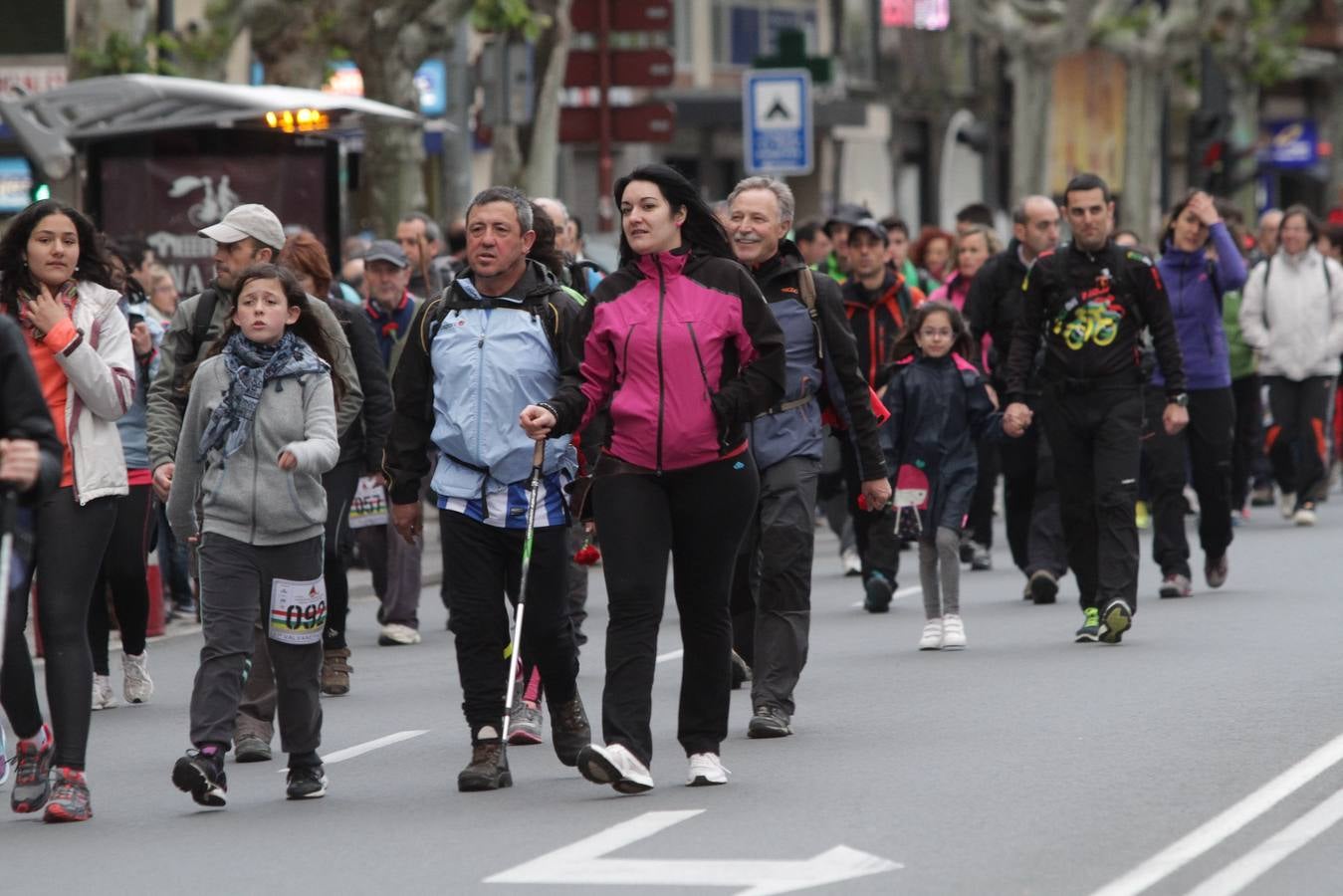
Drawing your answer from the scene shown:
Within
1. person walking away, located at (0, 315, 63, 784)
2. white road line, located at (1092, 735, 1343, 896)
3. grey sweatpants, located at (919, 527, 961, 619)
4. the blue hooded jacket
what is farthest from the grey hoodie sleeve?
the blue hooded jacket

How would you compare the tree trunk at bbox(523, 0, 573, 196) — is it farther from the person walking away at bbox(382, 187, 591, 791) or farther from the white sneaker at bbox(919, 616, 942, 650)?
the person walking away at bbox(382, 187, 591, 791)

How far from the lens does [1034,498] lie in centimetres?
1477

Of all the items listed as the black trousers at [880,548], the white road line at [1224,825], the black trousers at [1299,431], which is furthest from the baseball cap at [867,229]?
the white road line at [1224,825]

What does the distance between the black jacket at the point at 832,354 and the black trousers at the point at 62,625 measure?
2.41 meters

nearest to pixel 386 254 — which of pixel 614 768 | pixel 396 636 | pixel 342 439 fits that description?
pixel 396 636

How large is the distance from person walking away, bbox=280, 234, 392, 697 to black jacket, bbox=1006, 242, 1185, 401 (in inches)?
114

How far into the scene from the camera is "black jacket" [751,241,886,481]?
33.0 feet

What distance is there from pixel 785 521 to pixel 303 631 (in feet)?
6.09

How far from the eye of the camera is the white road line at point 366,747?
32.6 ft

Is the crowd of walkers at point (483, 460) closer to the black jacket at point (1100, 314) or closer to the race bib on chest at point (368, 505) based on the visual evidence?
the race bib on chest at point (368, 505)

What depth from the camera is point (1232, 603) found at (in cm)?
1416

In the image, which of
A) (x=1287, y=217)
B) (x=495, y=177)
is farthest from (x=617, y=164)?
(x=1287, y=217)

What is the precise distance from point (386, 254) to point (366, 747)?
3964 mm

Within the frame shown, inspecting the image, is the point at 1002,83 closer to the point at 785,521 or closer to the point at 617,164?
the point at 617,164
